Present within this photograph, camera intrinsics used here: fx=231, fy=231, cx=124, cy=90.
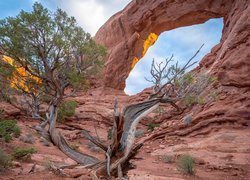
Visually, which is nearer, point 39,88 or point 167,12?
point 39,88

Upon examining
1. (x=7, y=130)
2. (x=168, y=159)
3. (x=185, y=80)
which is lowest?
(x=168, y=159)

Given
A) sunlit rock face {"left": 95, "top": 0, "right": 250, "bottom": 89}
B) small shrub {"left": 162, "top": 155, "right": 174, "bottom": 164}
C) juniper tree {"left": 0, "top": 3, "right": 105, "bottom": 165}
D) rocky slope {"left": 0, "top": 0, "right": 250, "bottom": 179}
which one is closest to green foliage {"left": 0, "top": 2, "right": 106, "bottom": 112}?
juniper tree {"left": 0, "top": 3, "right": 105, "bottom": 165}

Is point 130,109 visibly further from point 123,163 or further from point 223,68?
point 223,68

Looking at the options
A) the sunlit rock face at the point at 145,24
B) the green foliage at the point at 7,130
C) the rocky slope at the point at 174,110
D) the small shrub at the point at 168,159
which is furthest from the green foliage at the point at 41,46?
the sunlit rock face at the point at 145,24

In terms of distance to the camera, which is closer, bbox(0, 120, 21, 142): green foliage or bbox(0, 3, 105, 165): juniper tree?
bbox(0, 3, 105, 165): juniper tree

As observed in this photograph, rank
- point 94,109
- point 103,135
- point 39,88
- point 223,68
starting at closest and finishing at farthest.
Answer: point 39,88 → point 223,68 → point 103,135 → point 94,109

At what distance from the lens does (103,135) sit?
23109 millimetres

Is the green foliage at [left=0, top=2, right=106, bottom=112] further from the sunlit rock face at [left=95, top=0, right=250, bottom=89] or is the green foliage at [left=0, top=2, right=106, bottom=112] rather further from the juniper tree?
the sunlit rock face at [left=95, top=0, right=250, bottom=89]

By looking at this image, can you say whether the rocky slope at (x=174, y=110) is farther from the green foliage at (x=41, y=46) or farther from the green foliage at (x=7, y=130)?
the green foliage at (x=41, y=46)

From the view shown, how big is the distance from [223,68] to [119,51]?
57.3ft

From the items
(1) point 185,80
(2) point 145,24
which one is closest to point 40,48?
(1) point 185,80

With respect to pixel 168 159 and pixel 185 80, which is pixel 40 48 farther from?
pixel 168 159

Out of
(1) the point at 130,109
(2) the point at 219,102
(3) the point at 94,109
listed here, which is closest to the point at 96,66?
(1) the point at 130,109

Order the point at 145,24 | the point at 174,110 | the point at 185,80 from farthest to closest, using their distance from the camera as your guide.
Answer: the point at 145,24 → the point at 174,110 → the point at 185,80
